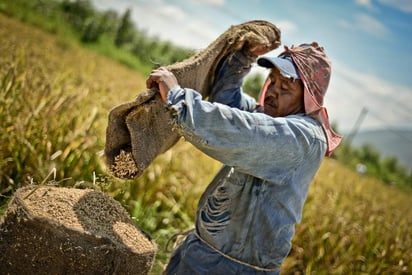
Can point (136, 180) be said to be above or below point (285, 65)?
below

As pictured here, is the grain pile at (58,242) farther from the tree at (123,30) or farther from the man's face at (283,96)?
the tree at (123,30)

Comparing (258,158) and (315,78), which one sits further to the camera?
(315,78)

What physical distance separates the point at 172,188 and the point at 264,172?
2415 millimetres

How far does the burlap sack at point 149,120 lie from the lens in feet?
5.30

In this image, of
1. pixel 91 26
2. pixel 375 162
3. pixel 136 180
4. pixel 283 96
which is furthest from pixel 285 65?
pixel 375 162

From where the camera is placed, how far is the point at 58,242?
1.35 metres

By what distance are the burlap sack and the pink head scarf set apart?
0.33m

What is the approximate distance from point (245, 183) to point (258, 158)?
28 centimetres

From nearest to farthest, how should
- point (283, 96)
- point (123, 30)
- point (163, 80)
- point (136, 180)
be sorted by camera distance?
point (163, 80) < point (283, 96) < point (136, 180) < point (123, 30)

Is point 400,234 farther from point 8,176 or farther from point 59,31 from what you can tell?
point 59,31

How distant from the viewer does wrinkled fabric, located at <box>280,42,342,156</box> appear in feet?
5.55

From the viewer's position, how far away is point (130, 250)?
1487mm

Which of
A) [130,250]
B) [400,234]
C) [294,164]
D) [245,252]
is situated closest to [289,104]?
[294,164]

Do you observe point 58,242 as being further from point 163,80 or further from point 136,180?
point 136,180
